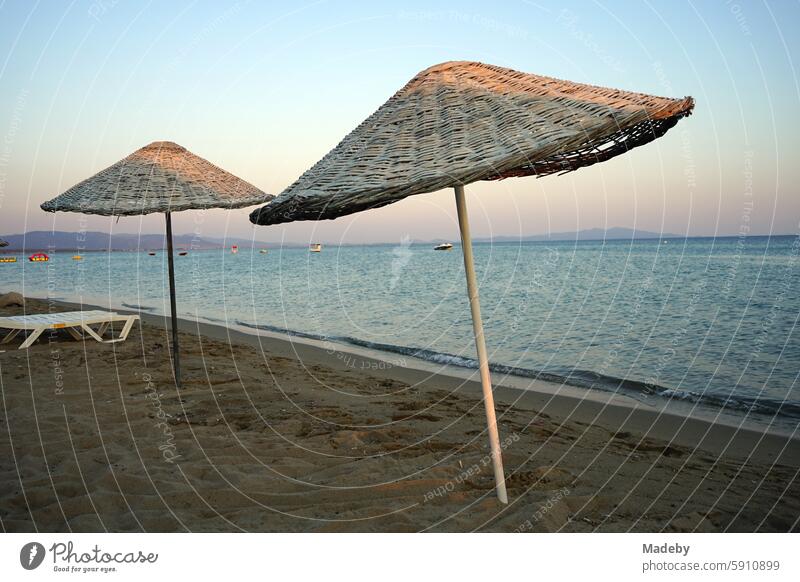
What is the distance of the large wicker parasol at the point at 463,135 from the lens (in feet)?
9.04

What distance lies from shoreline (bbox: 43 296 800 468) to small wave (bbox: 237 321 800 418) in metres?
0.21

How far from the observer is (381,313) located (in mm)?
18484

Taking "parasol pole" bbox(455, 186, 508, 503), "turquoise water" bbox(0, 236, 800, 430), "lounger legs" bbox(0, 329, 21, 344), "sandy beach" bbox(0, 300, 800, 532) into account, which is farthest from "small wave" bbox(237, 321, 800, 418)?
"lounger legs" bbox(0, 329, 21, 344)

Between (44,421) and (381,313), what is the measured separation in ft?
43.5

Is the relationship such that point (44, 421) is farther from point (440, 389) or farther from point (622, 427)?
point (622, 427)

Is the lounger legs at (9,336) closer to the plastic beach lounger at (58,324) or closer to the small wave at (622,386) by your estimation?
the plastic beach lounger at (58,324)

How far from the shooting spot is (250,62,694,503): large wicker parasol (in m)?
2.75

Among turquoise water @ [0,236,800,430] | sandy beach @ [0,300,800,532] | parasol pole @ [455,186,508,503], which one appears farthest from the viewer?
turquoise water @ [0,236,800,430]

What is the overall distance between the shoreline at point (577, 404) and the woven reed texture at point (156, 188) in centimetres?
401

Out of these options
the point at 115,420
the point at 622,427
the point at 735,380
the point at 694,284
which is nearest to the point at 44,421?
the point at 115,420
